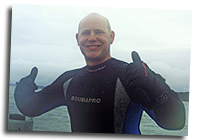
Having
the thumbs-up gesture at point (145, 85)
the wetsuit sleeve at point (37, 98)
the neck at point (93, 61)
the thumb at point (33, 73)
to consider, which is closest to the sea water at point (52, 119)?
the wetsuit sleeve at point (37, 98)

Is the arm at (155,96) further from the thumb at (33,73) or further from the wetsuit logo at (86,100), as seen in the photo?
the thumb at (33,73)

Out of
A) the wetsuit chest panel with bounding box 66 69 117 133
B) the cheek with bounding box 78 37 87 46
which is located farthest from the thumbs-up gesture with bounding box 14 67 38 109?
the cheek with bounding box 78 37 87 46

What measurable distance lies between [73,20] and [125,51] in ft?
1.75

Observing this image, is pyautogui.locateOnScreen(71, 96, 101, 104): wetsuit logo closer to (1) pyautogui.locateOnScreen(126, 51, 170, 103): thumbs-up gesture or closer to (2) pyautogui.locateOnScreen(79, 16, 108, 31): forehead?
(1) pyautogui.locateOnScreen(126, 51, 170, 103): thumbs-up gesture

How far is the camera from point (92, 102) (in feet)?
7.19

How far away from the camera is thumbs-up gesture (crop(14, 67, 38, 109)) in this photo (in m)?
2.27

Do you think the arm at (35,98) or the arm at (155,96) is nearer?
the arm at (155,96)

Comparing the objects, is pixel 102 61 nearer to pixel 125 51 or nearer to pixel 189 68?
pixel 125 51

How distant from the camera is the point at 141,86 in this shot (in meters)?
2.12

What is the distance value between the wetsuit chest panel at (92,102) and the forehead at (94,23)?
381 millimetres

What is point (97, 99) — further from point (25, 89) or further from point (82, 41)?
point (25, 89)

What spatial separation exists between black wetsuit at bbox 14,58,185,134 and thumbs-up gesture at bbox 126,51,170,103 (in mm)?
54

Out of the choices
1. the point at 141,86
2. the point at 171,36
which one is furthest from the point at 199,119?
the point at 171,36

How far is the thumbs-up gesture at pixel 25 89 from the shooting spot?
227 centimetres
